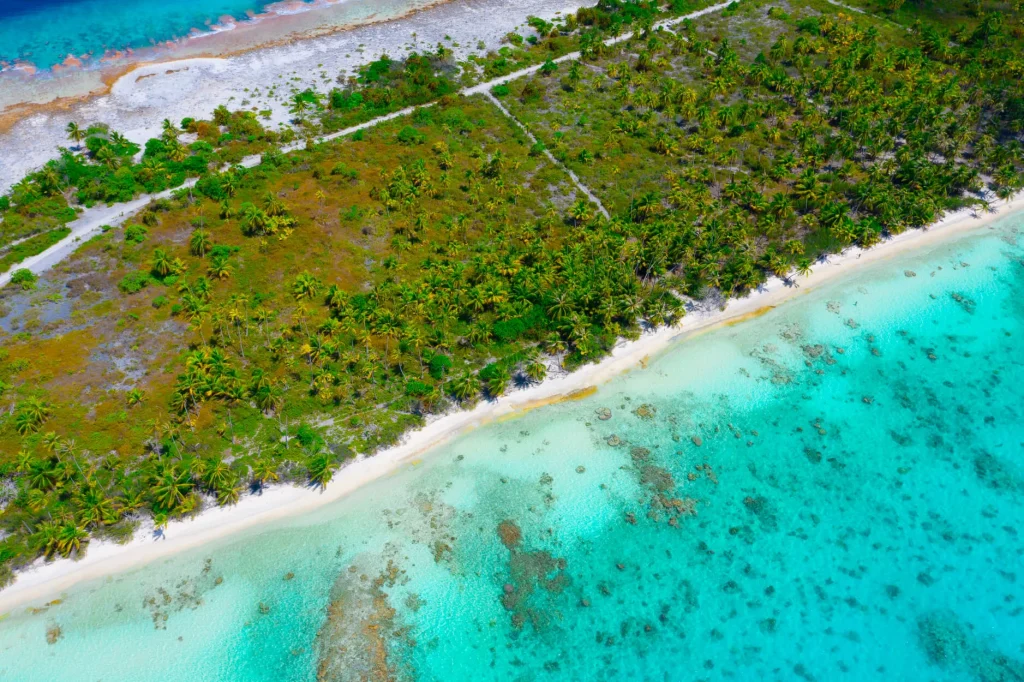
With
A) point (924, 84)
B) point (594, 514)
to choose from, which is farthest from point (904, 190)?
point (594, 514)

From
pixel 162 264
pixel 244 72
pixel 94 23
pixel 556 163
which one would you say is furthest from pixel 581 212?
pixel 94 23

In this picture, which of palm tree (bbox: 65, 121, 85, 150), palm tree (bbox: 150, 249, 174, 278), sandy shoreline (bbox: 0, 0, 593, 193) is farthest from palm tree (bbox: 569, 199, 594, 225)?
palm tree (bbox: 65, 121, 85, 150)

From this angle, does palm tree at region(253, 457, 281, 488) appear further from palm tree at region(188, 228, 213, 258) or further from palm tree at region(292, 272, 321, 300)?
palm tree at region(188, 228, 213, 258)

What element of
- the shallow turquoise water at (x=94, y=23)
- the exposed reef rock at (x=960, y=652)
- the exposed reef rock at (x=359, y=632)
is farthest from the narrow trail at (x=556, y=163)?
the shallow turquoise water at (x=94, y=23)

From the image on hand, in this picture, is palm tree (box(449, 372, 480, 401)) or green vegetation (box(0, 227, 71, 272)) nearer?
palm tree (box(449, 372, 480, 401))

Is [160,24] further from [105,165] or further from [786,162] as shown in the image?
[786,162]
